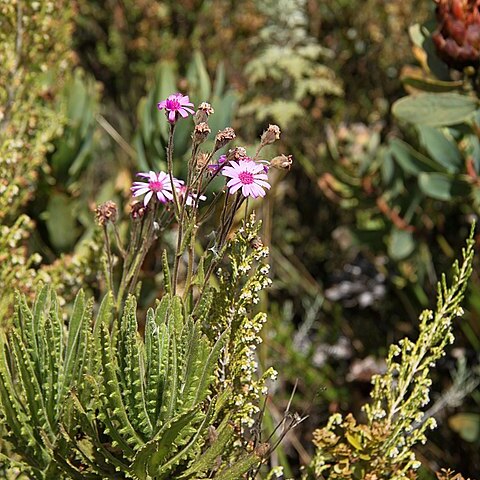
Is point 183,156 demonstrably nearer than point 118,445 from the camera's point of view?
No

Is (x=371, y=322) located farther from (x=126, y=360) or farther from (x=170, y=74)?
(x=126, y=360)

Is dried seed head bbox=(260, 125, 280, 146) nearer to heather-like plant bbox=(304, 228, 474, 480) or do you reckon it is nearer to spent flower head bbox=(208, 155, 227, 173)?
spent flower head bbox=(208, 155, 227, 173)

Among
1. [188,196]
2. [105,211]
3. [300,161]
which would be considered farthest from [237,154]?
[300,161]

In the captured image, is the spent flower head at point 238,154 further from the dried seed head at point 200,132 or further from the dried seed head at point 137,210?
the dried seed head at point 137,210

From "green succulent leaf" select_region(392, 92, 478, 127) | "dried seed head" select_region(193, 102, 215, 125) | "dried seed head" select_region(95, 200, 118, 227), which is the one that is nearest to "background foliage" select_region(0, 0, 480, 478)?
"green succulent leaf" select_region(392, 92, 478, 127)

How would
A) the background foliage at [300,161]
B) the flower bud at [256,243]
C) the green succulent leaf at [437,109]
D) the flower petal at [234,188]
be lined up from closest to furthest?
1. the flower petal at [234,188]
2. the flower bud at [256,243]
3. the green succulent leaf at [437,109]
4. the background foliage at [300,161]

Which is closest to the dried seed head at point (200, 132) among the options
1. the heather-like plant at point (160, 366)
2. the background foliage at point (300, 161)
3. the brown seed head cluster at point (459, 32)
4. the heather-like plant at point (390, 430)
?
the heather-like plant at point (160, 366)

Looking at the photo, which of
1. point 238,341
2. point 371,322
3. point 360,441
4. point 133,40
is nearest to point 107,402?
point 238,341
